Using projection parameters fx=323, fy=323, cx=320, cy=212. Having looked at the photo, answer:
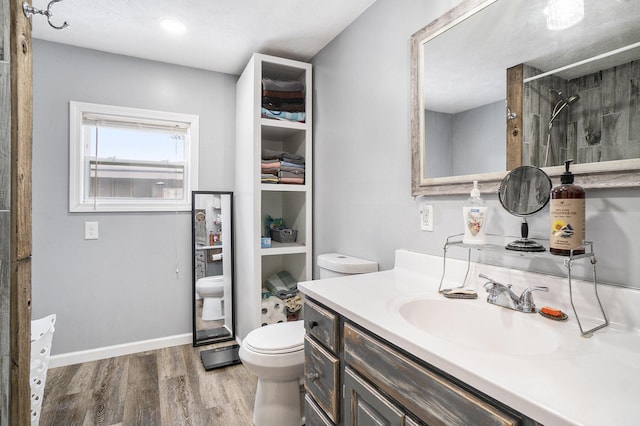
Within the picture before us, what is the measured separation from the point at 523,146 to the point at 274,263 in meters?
2.19

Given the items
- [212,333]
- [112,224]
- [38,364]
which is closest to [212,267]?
[212,333]

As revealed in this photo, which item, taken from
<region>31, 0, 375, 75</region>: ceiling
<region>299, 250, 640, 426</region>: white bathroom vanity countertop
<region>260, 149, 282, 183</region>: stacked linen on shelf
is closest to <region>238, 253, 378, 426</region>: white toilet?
<region>299, 250, 640, 426</region>: white bathroom vanity countertop

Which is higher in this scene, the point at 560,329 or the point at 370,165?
the point at 370,165

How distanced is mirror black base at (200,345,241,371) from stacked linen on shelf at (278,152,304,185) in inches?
54.9

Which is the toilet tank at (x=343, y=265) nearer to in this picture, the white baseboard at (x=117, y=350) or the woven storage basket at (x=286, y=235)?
the woven storage basket at (x=286, y=235)

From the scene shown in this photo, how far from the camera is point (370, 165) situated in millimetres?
1891

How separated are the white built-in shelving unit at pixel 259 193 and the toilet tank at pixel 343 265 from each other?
0.46 m

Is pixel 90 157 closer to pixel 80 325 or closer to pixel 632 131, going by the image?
pixel 80 325

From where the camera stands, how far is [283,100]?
2430 mm

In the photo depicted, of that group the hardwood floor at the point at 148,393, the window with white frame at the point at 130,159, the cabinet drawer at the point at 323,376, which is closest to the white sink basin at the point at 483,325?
the cabinet drawer at the point at 323,376

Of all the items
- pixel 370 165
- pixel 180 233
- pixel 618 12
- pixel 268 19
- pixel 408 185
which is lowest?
→ pixel 180 233

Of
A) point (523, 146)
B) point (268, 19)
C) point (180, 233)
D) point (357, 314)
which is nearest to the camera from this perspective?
point (357, 314)

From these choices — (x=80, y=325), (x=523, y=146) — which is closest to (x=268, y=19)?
(x=523, y=146)

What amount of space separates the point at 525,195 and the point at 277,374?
136cm
